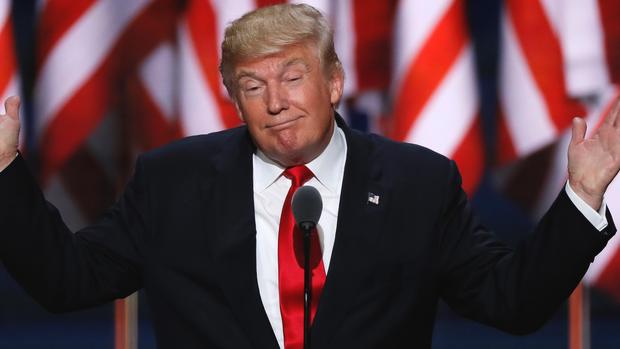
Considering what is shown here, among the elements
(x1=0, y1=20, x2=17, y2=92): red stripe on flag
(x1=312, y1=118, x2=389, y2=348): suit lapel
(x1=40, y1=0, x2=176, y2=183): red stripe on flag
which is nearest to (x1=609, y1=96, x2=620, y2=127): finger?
(x1=312, y1=118, x2=389, y2=348): suit lapel

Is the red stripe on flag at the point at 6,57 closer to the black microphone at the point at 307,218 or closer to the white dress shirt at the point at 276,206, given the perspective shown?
the white dress shirt at the point at 276,206

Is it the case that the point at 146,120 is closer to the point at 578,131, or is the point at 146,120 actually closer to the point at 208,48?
the point at 208,48

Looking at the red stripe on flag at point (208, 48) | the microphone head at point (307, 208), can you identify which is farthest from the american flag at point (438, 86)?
the microphone head at point (307, 208)

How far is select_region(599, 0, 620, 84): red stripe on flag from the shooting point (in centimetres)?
314

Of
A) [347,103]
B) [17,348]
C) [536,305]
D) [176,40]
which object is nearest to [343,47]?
[347,103]

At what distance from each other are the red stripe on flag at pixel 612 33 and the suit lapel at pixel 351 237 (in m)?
1.70

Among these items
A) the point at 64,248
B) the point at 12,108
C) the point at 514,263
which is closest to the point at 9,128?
the point at 12,108

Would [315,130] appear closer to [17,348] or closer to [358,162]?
[358,162]

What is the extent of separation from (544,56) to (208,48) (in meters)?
1.10

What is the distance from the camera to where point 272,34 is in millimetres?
1615

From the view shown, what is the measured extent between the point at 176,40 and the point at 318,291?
79.1 inches

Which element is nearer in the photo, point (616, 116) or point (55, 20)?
point (616, 116)

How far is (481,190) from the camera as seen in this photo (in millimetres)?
3502

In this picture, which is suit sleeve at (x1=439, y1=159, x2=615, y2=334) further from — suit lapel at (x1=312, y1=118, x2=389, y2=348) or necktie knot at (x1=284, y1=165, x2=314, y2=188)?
necktie knot at (x1=284, y1=165, x2=314, y2=188)
